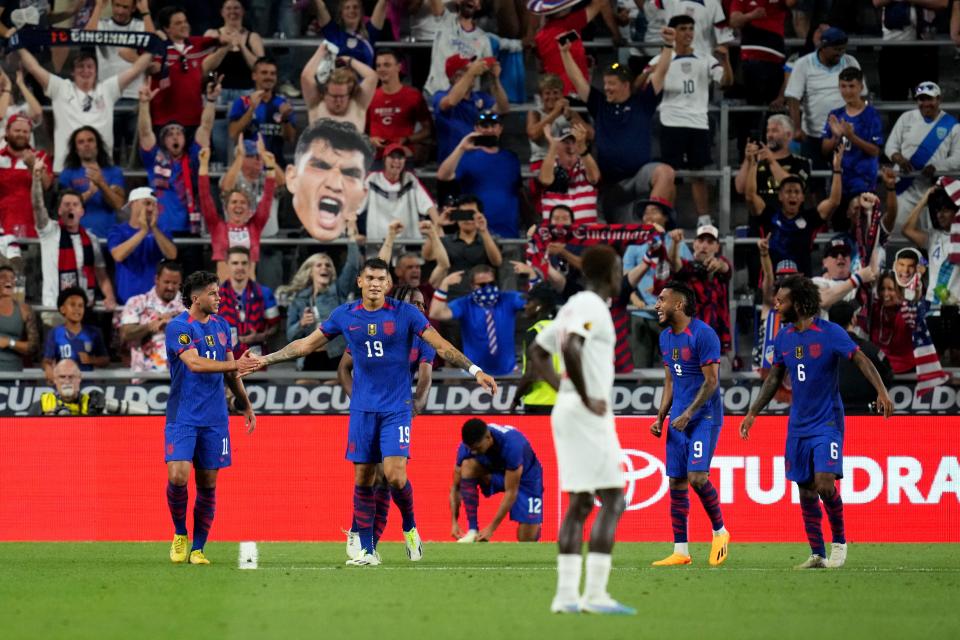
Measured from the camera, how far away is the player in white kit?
26.6 feet

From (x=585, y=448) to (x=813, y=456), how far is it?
4.58m

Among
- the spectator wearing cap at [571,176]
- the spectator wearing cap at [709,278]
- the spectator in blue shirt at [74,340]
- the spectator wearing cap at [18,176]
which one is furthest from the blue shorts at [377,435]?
the spectator wearing cap at [18,176]

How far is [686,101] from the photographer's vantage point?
20.2 m

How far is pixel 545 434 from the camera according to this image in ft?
54.3

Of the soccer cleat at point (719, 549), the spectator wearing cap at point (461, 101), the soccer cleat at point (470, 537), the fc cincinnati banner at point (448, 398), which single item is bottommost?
the soccer cleat at point (470, 537)

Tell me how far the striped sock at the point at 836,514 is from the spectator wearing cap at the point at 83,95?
12.2 metres

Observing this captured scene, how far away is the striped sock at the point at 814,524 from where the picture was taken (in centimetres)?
1230

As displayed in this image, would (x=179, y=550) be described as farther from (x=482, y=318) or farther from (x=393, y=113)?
(x=393, y=113)

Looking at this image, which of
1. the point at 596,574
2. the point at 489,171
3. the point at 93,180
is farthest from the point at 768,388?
the point at 93,180

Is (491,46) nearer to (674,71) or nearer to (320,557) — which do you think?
(674,71)

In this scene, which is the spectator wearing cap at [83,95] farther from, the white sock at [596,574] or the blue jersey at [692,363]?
the white sock at [596,574]

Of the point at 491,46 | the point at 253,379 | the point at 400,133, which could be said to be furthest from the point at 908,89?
the point at 253,379

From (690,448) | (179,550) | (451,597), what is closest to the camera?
(451,597)

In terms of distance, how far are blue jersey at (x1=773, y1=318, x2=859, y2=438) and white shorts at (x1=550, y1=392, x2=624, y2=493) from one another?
4.50 metres
